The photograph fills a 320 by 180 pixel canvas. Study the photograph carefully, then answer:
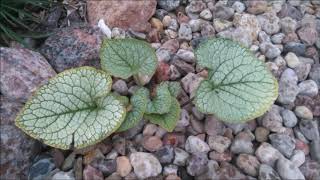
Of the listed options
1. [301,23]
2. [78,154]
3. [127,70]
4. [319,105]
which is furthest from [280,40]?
[78,154]

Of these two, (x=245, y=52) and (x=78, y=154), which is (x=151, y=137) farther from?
(x=245, y=52)

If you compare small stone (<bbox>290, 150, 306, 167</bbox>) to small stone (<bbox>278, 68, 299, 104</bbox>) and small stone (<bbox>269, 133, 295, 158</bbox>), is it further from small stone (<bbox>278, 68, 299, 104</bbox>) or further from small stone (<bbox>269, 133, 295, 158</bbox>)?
small stone (<bbox>278, 68, 299, 104</bbox>)

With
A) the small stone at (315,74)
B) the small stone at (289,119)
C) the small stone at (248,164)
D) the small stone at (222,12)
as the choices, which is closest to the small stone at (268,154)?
the small stone at (248,164)

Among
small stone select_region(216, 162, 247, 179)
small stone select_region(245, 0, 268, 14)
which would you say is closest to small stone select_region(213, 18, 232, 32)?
small stone select_region(245, 0, 268, 14)

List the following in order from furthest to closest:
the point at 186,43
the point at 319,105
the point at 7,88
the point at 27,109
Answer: the point at 186,43 < the point at 319,105 < the point at 7,88 < the point at 27,109

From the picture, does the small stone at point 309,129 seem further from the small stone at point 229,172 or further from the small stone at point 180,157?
the small stone at point 180,157

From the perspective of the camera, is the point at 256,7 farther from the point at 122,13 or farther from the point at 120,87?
the point at 120,87

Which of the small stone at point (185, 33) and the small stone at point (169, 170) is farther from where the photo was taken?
the small stone at point (185, 33)
